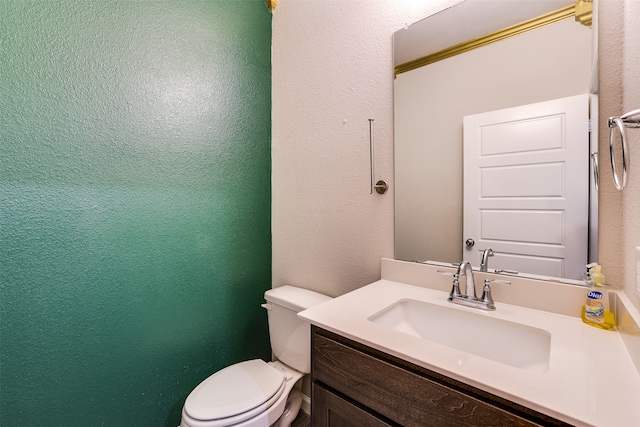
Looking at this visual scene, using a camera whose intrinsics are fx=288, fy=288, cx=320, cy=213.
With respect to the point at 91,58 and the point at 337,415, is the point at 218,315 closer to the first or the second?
the point at 337,415

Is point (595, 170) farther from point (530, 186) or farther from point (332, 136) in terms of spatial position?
point (332, 136)

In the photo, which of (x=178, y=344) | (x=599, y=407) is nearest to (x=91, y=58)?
(x=178, y=344)

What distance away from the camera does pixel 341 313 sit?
0.94 metres

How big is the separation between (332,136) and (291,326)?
979 millimetres

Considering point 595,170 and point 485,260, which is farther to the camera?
point 485,260

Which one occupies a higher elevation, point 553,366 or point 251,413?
point 553,366

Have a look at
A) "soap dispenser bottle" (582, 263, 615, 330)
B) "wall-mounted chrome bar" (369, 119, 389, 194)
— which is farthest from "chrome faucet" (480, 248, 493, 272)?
"wall-mounted chrome bar" (369, 119, 389, 194)

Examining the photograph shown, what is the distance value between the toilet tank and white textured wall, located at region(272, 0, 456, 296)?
15cm

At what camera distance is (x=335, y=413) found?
2.76 ft

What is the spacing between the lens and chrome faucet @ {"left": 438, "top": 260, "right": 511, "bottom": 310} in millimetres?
968

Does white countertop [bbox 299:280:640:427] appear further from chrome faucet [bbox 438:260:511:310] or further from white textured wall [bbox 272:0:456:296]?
white textured wall [bbox 272:0:456:296]

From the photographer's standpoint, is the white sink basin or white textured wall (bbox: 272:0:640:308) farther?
white textured wall (bbox: 272:0:640:308)

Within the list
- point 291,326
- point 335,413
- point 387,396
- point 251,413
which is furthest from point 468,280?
point 251,413

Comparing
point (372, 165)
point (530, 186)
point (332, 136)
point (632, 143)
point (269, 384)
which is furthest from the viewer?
point (332, 136)
